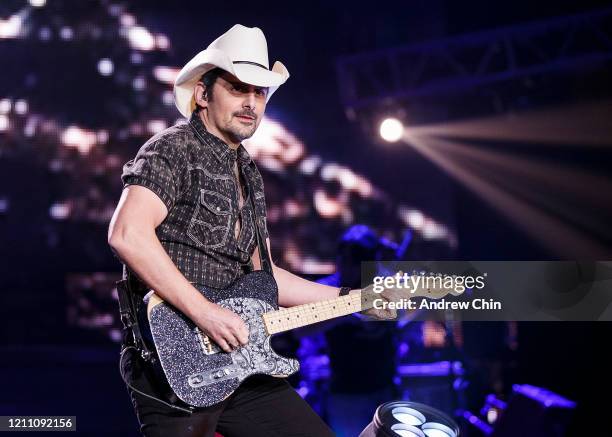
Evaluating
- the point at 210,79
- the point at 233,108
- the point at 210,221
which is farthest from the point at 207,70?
the point at 210,221

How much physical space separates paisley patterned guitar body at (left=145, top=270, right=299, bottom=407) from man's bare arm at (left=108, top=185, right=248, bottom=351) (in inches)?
2.1

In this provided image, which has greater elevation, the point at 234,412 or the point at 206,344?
the point at 206,344

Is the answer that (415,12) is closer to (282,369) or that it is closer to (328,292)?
(328,292)

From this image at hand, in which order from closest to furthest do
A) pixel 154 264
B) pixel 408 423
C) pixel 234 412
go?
pixel 154 264 → pixel 234 412 → pixel 408 423

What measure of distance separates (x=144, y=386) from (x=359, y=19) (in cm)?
584

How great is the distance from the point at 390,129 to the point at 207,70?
16.5ft

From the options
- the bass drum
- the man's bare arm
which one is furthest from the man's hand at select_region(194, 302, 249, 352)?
the bass drum

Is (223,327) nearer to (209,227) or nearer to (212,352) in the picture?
(212,352)

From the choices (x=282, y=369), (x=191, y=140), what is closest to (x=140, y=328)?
(x=282, y=369)

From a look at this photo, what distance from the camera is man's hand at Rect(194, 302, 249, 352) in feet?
7.49

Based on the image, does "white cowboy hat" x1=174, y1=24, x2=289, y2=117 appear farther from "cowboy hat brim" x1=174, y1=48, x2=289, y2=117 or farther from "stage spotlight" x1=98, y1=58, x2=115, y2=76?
"stage spotlight" x1=98, y1=58, x2=115, y2=76

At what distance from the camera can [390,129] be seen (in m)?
7.62

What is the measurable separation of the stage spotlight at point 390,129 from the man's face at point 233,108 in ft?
16.3

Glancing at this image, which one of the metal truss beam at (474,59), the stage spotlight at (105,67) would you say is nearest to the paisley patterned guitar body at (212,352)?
the metal truss beam at (474,59)
